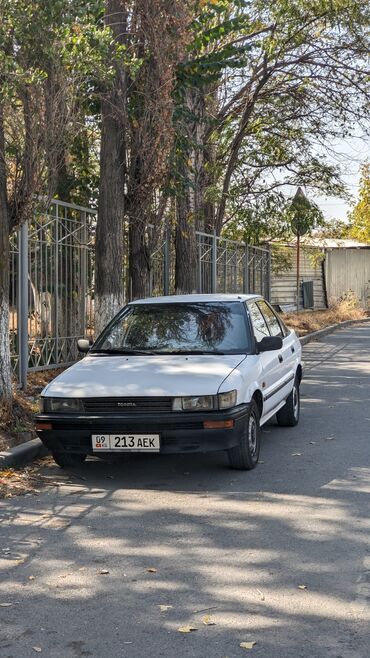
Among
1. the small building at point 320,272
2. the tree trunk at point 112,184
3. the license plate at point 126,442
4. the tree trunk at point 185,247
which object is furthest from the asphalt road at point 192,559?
the small building at point 320,272

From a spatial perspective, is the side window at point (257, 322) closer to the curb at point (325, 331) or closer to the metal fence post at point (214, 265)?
the metal fence post at point (214, 265)

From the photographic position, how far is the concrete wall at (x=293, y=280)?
3494cm

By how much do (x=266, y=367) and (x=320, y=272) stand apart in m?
32.3

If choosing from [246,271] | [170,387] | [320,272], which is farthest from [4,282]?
[320,272]

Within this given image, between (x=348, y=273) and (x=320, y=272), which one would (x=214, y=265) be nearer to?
(x=320, y=272)

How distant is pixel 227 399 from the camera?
7.27 meters

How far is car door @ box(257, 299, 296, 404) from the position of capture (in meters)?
9.26

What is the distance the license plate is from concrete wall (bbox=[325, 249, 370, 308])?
33648 mm

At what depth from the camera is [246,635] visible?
13.7 feet

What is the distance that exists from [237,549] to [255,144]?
2169 cm

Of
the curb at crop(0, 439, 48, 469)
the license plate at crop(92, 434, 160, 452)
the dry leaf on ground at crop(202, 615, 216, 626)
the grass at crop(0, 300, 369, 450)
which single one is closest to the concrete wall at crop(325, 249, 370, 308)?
the grass at crop(0, 300, 369, 450)

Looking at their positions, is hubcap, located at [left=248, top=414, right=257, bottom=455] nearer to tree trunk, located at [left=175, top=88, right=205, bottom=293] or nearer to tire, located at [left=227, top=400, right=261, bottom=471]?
tire, located at [left=227, top=400, right=261, bottom=471]

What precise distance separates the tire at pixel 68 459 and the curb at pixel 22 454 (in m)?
0.40

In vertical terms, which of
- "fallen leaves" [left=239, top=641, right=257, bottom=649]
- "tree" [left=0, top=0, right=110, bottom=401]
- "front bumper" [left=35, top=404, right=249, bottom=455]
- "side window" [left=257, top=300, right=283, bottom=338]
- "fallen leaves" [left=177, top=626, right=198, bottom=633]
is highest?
"tree" [left=0, top=0, right=110, bottom=401]
